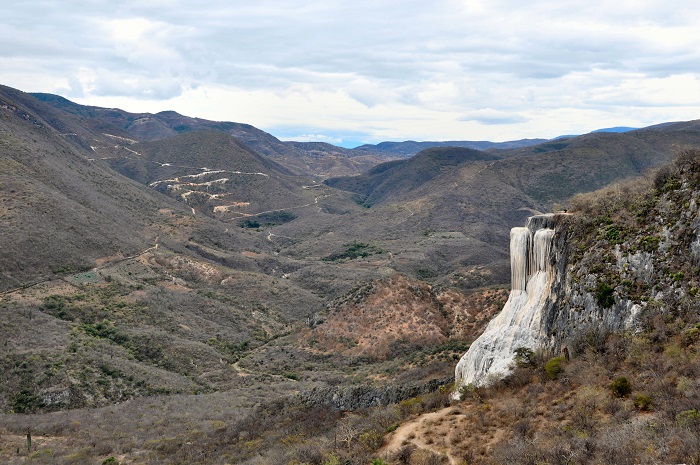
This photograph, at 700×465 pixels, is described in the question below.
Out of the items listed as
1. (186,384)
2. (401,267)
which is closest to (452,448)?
(186,384)

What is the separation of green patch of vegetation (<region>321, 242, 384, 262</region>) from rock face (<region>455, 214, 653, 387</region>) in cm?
6534

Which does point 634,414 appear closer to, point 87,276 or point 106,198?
point 87,276

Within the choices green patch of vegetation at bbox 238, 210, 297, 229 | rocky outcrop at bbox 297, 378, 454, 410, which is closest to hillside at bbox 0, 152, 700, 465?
rocky outcrop at bbox 297, 378, 454, 410

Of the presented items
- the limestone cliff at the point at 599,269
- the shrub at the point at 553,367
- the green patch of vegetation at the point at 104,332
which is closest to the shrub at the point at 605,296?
the limestone cliff at the point at 599,269

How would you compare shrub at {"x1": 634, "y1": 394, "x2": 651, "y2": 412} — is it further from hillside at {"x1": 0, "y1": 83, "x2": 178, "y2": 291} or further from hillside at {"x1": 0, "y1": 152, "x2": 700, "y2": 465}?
hillside at {"x1": 0, "y1": 83, "x2": 178, "y2": 291}

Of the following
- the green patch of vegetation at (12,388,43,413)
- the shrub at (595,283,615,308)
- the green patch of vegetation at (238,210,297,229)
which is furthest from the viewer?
the green patch of vegetation at (238,210,297,229)

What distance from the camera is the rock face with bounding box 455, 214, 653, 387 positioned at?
15086 millimetres

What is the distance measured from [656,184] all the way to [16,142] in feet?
268

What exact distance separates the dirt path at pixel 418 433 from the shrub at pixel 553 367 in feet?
11.2

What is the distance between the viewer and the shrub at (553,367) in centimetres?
1494

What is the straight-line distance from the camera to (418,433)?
569 inches

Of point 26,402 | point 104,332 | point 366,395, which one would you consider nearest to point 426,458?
point 366,395

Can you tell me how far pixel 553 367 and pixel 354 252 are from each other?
7334cm

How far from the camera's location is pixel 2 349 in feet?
105
